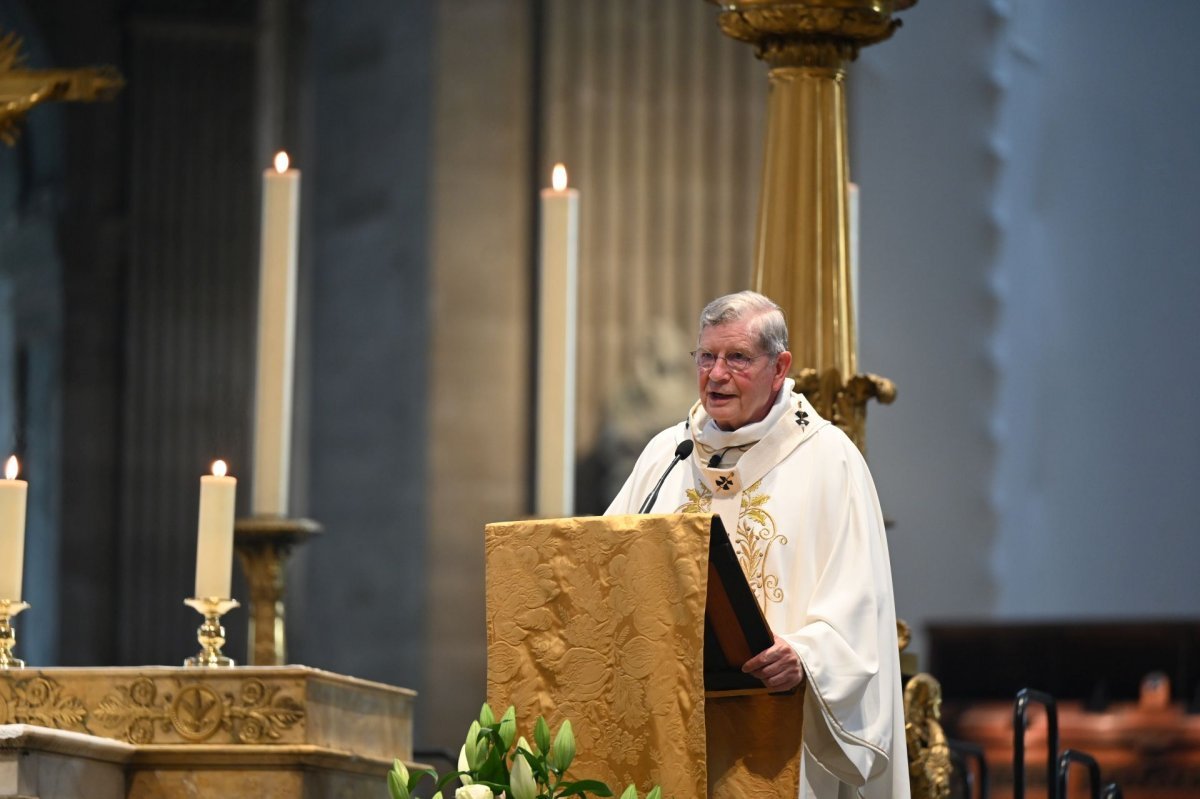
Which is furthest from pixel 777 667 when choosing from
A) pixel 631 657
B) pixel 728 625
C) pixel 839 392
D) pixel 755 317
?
pixel 839 392

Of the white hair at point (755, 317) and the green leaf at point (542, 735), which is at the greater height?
the white hair at point (755, 317)

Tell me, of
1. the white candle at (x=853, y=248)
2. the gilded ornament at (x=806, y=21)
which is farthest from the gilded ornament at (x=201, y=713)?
the gilded ornament at (x=806, y=21)

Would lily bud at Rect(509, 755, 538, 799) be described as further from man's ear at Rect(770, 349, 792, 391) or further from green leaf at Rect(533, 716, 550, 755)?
man's ear at Rect(770, 349, 792, 391)

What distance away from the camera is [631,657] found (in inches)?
157

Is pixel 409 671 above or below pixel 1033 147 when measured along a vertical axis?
below

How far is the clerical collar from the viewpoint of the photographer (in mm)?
4355

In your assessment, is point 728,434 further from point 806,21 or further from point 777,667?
point 806,21

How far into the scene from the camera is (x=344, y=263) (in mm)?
10648

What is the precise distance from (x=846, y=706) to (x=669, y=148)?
5418mm

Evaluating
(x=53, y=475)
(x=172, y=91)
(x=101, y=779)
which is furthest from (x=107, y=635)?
(x=101, y=779)

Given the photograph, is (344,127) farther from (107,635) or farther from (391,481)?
(107,635)

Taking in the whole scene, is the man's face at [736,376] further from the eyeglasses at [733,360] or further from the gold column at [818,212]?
the gold column at [818,212]

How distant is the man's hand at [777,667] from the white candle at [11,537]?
1572 millimetres

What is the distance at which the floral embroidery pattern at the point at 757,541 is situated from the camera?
14.3ft
